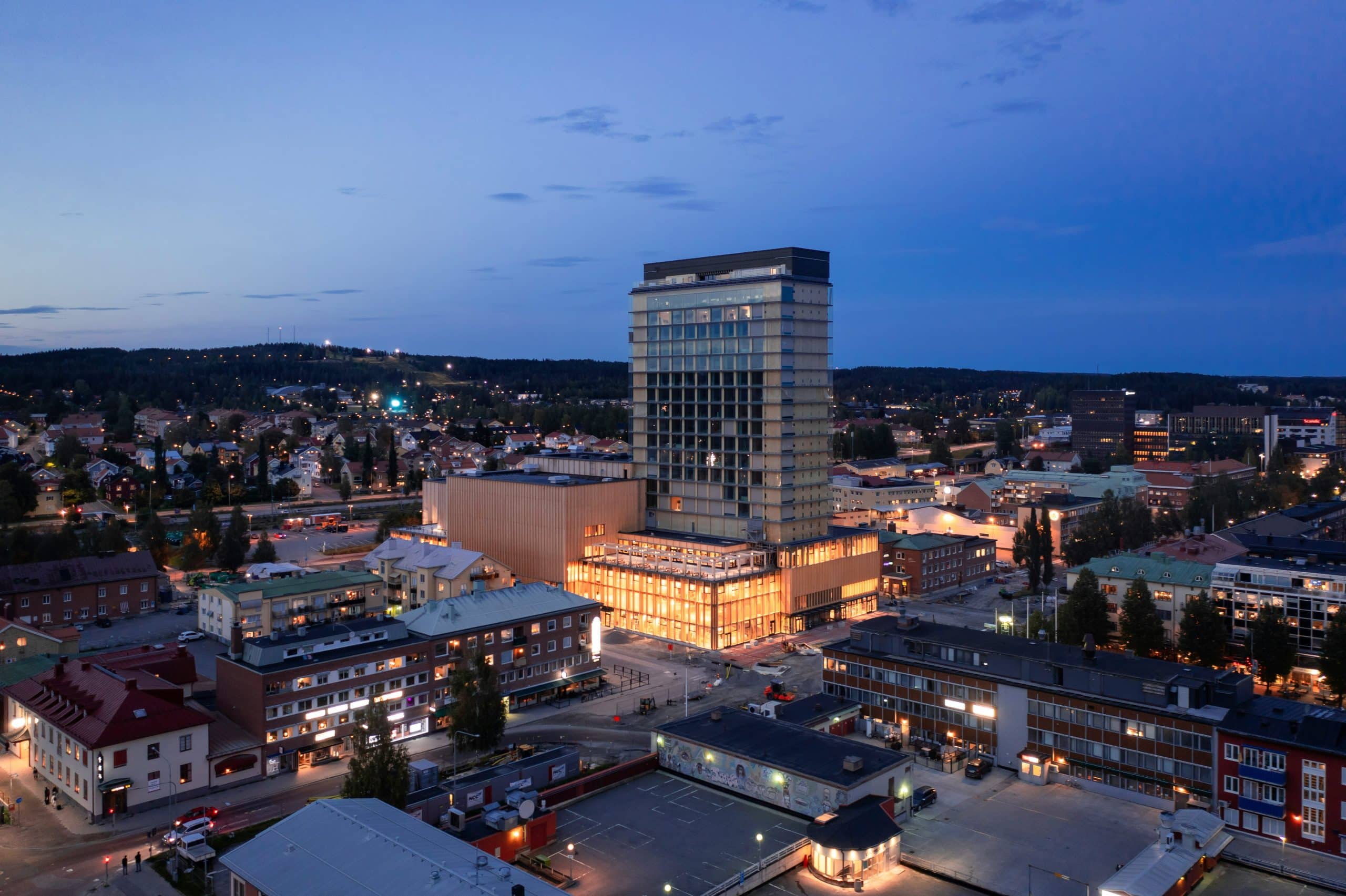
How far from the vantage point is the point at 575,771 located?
33219mm

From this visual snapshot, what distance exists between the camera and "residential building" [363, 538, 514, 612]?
55.5 meters

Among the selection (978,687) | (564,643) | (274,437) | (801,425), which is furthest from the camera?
(274,437)

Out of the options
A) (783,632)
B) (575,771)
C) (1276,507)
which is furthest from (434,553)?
(1276,507)

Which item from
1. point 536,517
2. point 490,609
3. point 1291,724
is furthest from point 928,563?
point 1291,724

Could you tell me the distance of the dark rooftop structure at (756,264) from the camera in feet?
195

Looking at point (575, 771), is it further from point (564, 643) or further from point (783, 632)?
point (783, 632)

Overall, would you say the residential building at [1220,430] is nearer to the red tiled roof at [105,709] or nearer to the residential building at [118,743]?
the residential building at [118,743]

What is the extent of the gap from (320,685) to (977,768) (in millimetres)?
26292

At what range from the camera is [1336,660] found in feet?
131

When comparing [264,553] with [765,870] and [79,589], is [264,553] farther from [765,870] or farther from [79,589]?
[765,870]

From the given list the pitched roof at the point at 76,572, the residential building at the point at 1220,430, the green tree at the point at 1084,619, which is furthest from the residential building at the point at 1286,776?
the residential building at the point at 1220,430

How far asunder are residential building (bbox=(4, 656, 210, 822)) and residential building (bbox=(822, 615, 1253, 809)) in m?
26.1

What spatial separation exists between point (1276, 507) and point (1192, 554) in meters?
40.1

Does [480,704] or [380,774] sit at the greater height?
[380,774]
